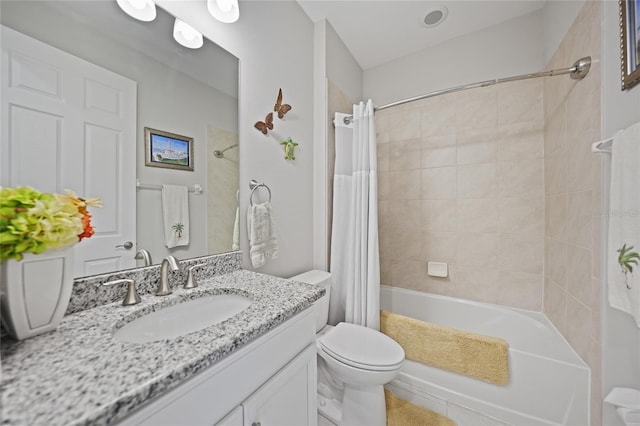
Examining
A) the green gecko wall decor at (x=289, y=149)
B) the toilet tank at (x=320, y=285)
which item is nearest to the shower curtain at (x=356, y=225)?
the toilet tank at (x=320, y=285)

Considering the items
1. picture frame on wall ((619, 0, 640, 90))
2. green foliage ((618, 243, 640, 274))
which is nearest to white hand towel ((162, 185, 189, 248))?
green foliage ((618, 243, 640, 274))

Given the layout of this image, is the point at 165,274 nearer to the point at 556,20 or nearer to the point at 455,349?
the point at 455,349

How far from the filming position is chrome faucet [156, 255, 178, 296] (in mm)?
831

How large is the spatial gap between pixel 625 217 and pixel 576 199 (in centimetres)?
61

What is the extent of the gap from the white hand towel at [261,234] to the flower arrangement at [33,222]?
72cm

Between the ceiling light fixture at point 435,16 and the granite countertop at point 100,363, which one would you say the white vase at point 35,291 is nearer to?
the granite countertop at point 100,363

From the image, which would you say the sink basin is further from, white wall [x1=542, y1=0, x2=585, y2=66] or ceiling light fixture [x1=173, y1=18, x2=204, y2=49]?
white wall [x1=542, y1=0, x2=585, y2=66]

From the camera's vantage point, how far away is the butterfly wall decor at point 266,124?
4.39 feet

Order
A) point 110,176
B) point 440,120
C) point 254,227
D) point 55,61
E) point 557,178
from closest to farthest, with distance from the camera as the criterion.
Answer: point 55,61 → point 110,176 → point 254,227 → point 557,178 → point 440,120

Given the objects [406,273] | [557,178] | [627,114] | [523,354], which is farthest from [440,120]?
[523,354]

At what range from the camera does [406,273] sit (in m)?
2.21

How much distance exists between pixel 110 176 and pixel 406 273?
2.18m

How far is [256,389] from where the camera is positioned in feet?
2.08

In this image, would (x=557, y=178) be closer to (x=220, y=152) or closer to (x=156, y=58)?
(x=220, y=152)
